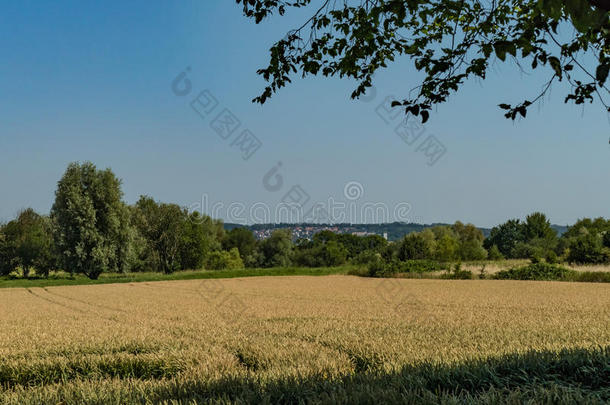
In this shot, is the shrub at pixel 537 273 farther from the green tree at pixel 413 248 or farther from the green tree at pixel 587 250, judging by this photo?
the green tree at pixel 413 248

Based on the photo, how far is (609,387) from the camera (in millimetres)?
4215

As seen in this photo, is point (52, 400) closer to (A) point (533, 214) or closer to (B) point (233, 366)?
(B) point (233, 366)

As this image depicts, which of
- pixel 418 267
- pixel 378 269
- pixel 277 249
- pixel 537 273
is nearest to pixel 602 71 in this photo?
pixel 537 273

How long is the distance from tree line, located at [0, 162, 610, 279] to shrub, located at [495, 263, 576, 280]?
2.51 metres

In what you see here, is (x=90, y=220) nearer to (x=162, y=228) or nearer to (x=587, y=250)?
(x=162, y=228)

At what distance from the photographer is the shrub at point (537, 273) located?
119ft

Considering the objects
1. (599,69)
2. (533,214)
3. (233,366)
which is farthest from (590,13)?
(533,214)

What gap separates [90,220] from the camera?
2013 inches

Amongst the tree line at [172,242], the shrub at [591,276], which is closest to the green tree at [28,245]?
the tree line at [172,242]

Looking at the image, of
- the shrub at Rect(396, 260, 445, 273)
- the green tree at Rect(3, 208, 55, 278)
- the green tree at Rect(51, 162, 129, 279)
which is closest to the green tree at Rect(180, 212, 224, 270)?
the green tree at Rect(3, 208, 55, 278)

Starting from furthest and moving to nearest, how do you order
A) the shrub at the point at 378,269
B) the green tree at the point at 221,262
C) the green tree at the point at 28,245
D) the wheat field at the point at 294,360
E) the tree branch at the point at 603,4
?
the green tree at the point at 221,262
the green tree at the point at 28,245
the shrub at the point at 378,269
the wheat field at the point at 294,360
the tree branch at the point at 603,4

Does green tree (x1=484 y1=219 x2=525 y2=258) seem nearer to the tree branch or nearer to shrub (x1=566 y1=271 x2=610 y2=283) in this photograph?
shrub (x1=566 y1=271 x2=610 y2=283)

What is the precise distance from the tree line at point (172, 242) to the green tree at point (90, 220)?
112 millimetres

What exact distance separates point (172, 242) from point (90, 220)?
23.7m
